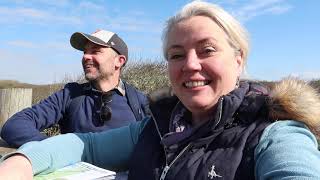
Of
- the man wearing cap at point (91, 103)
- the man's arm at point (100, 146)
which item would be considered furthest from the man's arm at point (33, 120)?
the man's arm at point (100, 146)

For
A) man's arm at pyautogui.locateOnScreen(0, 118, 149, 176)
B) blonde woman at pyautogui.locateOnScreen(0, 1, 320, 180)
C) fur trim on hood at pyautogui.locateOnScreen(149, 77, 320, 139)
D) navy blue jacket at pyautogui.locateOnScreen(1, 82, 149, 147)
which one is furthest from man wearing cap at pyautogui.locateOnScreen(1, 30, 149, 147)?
fur trim on hood at pyautogui.locateOnScreen(149, 77, 320, 139)

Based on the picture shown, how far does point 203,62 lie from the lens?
195 centimetres

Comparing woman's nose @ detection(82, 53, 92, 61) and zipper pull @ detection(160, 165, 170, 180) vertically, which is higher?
woman's nose @ detection(82, 53, 92, 61)

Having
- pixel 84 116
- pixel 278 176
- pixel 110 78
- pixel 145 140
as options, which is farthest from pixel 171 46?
pixel 110 78

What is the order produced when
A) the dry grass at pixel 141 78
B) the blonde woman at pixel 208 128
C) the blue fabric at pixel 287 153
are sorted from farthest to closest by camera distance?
the dry grass at pixel 141 78 < the blonde woman at pixel 208 128 < the blue fabric at pixel 287 153

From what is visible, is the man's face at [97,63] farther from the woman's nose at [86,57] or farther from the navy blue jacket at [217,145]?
the navy blue jacket at [217,145]

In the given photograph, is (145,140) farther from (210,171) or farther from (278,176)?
(278,176)

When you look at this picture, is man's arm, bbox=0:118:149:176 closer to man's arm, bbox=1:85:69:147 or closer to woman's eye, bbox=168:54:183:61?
woman's eye, bbox=168:54:183:61

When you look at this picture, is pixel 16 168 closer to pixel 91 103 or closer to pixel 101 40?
pixel 91 103

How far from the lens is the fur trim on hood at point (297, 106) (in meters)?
1.70

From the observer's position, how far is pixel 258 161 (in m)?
1.59

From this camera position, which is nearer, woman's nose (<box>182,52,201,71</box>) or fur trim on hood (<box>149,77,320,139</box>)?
fur trim on hood (<box>149,77,320,139</box>)

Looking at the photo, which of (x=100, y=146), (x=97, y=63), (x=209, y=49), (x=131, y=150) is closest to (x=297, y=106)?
(x=209, y=49)

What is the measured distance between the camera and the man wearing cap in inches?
148
